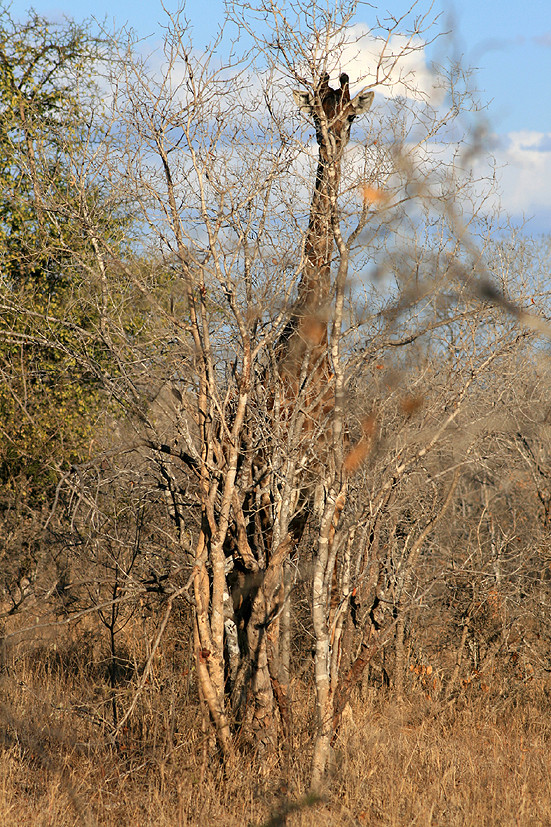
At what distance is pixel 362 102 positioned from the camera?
5.40 meters

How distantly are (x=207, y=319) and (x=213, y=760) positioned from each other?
301cm

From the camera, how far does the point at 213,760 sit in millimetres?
5105

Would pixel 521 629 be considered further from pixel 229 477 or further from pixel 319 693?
pixel 229 477

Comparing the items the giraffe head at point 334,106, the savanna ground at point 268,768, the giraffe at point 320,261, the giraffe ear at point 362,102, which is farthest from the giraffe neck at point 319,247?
the savanna ground at point 268,768

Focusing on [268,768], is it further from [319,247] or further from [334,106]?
[334,106]

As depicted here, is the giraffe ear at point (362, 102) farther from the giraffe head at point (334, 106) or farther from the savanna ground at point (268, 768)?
the savanna ground at point (268, 768)

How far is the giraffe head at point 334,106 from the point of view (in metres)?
5.26

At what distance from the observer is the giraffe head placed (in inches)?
207

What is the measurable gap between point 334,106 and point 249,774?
465 centimetres

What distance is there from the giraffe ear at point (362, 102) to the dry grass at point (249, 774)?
4.32 meters

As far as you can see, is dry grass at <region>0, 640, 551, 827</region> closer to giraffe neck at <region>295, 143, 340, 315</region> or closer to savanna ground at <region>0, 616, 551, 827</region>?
savanna ground at <region>0, 616, 551, 827</region>

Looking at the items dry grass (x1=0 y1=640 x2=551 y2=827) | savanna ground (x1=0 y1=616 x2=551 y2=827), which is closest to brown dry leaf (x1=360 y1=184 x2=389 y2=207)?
savanna ground (x1=0 y1=616 x2=551 y2=827)

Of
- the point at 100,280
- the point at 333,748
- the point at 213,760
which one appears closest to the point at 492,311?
the point at 100,280

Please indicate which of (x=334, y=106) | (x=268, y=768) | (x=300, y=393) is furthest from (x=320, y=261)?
(x=268, y=768)
